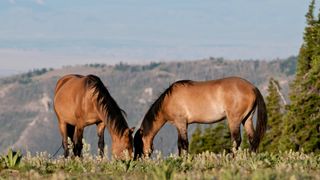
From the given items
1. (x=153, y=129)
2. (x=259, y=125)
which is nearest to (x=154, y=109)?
(x=153, y=129)

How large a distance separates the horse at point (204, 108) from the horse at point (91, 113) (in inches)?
62.0

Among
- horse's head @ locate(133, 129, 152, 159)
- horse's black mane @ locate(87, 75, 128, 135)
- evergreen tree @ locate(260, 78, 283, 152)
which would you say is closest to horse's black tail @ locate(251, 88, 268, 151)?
horse's head @ locate(133, 129, 152, 159)

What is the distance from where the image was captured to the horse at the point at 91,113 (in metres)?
19.5

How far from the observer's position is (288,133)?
211 ft

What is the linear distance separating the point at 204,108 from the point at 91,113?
3614mm

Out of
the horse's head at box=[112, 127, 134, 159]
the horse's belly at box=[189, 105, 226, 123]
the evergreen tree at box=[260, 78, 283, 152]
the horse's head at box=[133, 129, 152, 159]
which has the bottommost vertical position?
the evergreen tree at box=[260, 78, 283, 152]

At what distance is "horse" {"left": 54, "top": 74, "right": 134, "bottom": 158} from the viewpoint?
1952cm

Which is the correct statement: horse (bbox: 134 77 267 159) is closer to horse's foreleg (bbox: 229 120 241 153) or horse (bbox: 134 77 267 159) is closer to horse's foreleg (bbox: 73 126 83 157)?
horse's foreleg (bbox: 229 120 241 153)

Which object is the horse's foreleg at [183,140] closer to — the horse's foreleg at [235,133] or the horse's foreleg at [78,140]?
the horse's foreleg at [235,133]

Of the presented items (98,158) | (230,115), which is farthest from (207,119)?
(98,158)

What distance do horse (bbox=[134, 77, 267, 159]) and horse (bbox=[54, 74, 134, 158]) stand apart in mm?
1576

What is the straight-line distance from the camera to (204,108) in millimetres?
21672

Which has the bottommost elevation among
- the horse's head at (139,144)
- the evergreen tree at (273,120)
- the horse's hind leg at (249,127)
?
the evergreen tree at (273,120)

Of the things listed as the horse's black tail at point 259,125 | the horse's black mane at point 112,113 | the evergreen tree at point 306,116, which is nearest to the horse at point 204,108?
the horse's black tail at point 259,125
